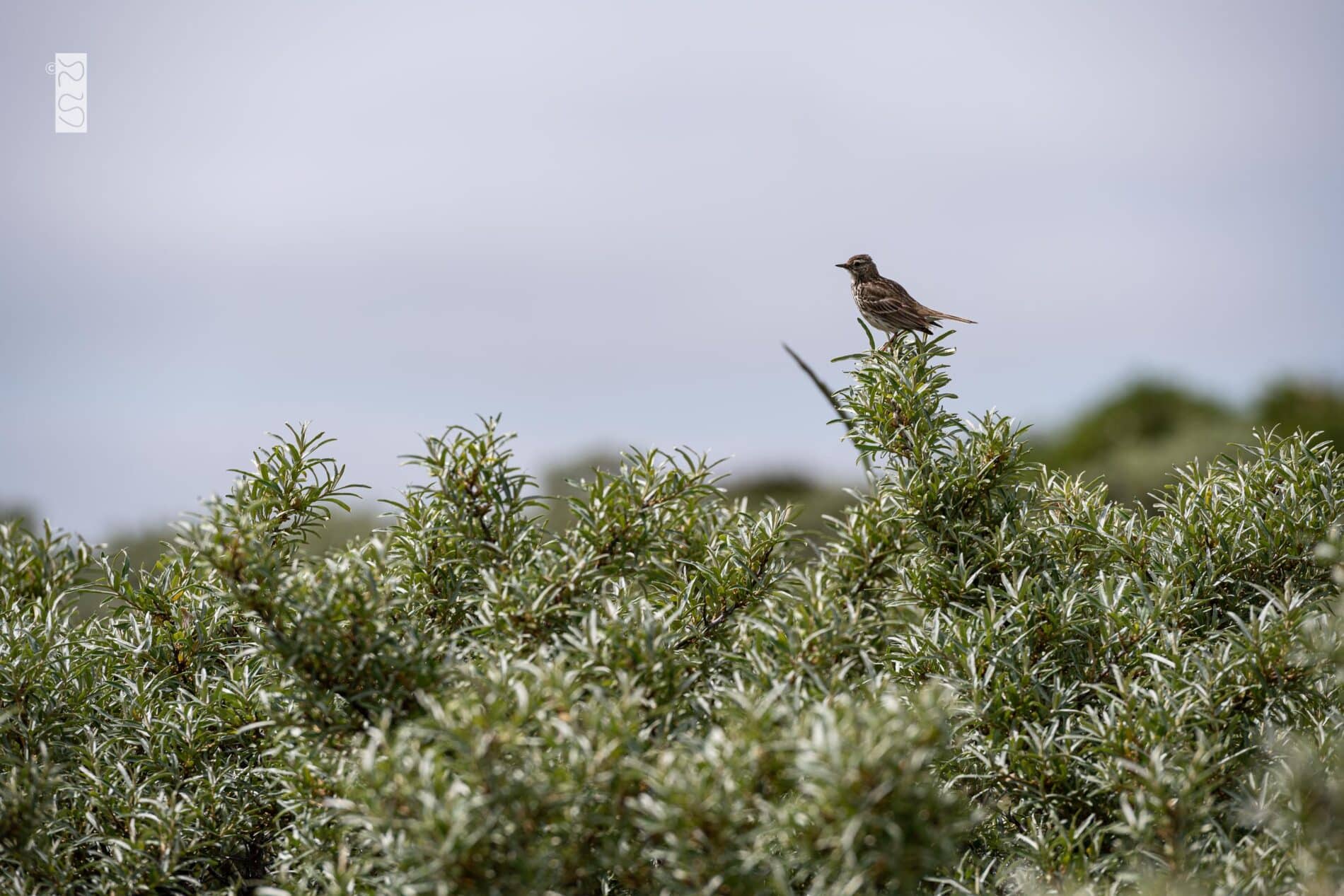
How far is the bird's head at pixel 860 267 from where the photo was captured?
6.42 m

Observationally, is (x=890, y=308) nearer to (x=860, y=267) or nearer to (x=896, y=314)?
(x=896, y=314)

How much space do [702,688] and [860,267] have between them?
13.8 ft

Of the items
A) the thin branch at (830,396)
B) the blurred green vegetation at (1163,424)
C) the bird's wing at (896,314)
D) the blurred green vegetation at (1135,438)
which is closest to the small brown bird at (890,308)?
the bird's wing at (896,314)

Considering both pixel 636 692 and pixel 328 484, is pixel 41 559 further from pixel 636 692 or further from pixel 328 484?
pixel 636 692

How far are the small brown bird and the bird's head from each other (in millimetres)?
89

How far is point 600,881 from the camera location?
110 inches

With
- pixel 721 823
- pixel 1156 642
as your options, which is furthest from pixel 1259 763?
pixel 721 823

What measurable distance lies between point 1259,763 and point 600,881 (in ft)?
6.77

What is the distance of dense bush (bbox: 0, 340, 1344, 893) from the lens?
2.32 m

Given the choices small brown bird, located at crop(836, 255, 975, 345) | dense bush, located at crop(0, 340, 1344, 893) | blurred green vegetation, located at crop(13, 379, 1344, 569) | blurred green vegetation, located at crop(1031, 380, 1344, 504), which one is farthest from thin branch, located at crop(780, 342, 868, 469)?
blurred green vegetation, located at crop(1031, 380, 1344, 504)

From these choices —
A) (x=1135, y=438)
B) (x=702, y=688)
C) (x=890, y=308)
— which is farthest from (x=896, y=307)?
(x=1135, y=438)

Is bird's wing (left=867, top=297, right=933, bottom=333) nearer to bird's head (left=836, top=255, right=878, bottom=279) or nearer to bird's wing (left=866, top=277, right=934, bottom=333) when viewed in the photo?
bird's wing (left=866, top=277, right=934, bottom=333)

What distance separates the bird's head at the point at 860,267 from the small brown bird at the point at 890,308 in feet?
0.29

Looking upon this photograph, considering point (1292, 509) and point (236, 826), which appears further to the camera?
point (1292, 509)
